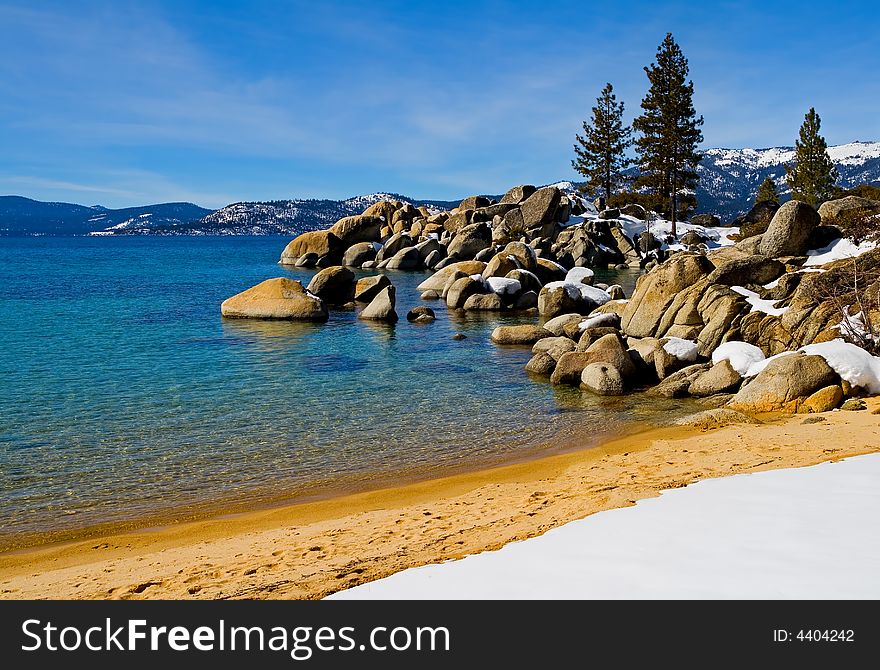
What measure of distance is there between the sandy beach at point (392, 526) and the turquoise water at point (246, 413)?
1.13m

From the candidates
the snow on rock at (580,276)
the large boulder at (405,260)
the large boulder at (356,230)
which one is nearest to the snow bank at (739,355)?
the snow on rock at (580,276)

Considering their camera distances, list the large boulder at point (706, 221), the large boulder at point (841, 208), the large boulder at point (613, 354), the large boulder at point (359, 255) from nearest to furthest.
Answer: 1. the large boulder at point (613, 354)
2. the large boulder at point (841, 208)
3. the large boulder at point (359, 255)
4. the large boulder at point (706, 221)

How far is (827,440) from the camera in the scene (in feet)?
43.2

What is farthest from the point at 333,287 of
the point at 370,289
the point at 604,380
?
the point at 604,380

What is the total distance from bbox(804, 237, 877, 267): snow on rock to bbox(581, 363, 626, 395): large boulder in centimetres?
1029

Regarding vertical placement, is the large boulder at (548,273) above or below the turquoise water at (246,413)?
above

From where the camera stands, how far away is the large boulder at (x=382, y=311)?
112ft

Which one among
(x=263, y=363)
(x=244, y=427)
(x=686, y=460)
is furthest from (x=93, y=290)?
(x=686, y=460)

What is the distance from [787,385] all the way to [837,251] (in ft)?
39.4

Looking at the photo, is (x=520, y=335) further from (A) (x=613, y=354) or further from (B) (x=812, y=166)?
(B) (x=812, y=166)

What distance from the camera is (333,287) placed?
40625mm

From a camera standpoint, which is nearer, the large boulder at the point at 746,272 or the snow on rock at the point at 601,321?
the large boulder at the point at 746,272

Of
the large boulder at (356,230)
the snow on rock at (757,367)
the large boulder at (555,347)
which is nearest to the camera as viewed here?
the snow on rock at (757,367)

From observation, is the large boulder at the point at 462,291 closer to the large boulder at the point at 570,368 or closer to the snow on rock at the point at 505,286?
the snow on rock at the point at 505,286
